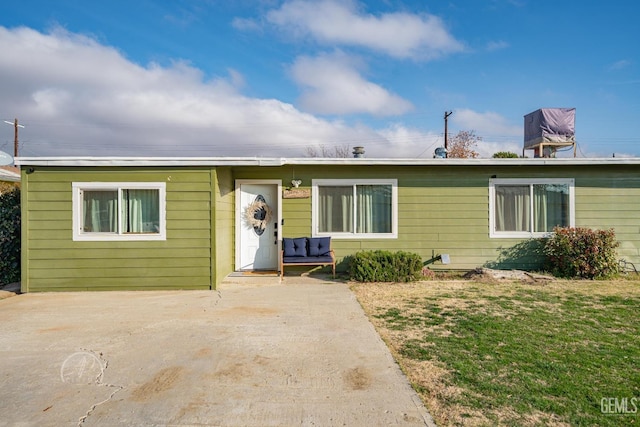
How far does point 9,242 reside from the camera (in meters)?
7.13

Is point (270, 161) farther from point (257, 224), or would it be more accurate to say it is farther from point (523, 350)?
point (523, 350)

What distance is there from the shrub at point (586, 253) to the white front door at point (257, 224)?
5.97m

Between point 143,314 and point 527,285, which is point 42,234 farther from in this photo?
point 527,285

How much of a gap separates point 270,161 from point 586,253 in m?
6.48

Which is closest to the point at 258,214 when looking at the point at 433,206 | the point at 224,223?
the point at 224,223

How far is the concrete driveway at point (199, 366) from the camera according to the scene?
2.64 metres

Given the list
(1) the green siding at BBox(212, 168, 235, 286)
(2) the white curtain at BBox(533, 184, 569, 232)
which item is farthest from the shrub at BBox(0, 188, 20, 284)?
(2) the white curtain at BBox(533, 184, 569, 232)

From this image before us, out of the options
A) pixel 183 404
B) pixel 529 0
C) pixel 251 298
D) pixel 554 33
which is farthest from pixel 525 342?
pixel 554 33

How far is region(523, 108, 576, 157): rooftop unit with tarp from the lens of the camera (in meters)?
9.28

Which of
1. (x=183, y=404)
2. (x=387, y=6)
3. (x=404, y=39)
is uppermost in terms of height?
(x=387, y=6)

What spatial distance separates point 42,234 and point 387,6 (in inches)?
339

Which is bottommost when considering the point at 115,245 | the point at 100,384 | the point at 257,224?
the point at 100,384

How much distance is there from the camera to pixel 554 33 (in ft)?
29.4

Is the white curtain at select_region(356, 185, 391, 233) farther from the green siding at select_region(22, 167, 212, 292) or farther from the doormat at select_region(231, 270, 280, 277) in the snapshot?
the green siding at select_region(22, 167, 212, 292)
